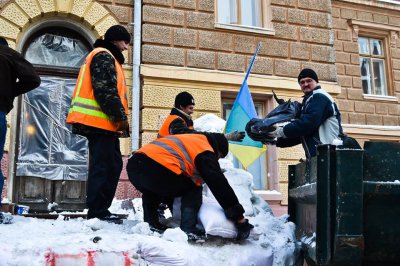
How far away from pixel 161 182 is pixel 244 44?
241 inches

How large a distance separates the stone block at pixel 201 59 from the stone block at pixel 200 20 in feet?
1.72

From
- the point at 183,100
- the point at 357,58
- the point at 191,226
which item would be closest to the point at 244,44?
the point at 357,58

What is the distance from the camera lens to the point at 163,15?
345 inches

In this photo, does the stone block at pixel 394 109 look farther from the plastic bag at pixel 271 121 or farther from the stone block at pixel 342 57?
the plastic bag at pixel 271 121

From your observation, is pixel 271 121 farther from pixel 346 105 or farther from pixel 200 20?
pixel 346 105

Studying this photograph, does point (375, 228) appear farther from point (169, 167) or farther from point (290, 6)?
point (290, 6)

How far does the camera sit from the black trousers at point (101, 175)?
382 cm

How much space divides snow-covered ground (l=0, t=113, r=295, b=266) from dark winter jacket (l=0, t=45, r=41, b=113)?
1015mm

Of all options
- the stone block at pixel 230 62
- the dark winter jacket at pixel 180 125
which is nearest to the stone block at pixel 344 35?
the stone block at pixel 230 62

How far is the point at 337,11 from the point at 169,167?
8.87m

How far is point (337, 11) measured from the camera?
1104 centimetres

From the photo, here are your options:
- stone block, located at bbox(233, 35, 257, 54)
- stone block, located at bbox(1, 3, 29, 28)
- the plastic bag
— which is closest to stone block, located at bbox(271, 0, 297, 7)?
stone block, located at bbox(233, 35, 257, 54)

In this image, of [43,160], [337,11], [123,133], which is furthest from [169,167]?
[337,11]

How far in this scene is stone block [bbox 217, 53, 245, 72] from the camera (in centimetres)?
902
